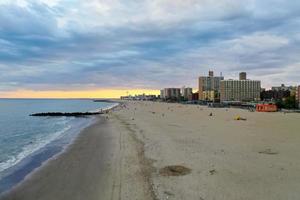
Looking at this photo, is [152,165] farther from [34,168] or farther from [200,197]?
[34,168]

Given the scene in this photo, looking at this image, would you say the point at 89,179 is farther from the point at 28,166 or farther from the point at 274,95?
the point at 274,95

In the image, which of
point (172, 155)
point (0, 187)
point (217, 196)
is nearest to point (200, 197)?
point (217, 196)

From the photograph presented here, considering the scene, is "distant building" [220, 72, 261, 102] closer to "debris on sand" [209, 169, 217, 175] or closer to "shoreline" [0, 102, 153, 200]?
"shoreline" [0, 102, 153, 200]

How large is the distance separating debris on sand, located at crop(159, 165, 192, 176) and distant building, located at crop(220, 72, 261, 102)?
6287 inches

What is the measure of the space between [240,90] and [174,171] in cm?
17125

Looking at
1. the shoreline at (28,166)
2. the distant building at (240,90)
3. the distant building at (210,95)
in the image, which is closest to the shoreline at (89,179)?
the shoreline at (28,166)

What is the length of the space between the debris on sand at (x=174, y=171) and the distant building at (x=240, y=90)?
159698 mm

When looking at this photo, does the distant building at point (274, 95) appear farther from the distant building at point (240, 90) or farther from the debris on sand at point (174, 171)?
the debris on sand at point (174, 171)

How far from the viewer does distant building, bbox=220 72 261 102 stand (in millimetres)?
172125

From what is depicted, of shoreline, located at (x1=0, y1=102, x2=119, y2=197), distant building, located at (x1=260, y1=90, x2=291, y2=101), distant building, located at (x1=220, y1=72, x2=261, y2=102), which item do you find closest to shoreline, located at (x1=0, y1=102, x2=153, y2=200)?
shoreline, located at (x1=0, y1=102, x2=119, y2=197)

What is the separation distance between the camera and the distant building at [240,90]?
172125mm

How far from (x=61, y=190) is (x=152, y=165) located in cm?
441

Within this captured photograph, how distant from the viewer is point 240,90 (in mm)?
177500

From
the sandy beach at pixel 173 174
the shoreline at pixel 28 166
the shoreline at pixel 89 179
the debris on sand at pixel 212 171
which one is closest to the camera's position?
the sandy beach at pixel 173 174
